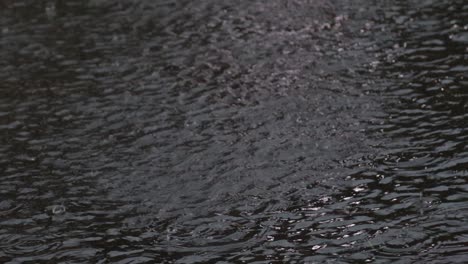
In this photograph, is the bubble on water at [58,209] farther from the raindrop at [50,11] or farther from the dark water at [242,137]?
the raindrop at [50,11]

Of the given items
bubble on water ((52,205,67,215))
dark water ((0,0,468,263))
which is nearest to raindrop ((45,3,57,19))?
dark water ((0,0,468,263))

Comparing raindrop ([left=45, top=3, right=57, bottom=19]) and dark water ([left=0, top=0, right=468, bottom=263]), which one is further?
raindrop ([left=45, top=3, right=57, bottom=19])

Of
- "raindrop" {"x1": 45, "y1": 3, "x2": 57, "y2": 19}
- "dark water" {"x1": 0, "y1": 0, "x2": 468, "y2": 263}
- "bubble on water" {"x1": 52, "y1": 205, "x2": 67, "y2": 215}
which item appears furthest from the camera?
"raindrop" {"x1": 45, "y1": 3, "x2": 57, "y2": 19}

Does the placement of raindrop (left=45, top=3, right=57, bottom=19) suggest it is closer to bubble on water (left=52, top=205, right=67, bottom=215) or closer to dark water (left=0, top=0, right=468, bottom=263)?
dark water (left=0, top=0, right=468, bottom=263)

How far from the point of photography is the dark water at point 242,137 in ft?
53.9

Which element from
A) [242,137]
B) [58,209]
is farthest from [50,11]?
[58,209]

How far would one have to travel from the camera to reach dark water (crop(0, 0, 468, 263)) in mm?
16438

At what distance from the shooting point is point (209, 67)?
1070 inches

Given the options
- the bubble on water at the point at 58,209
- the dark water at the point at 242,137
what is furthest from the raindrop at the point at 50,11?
the bubble on water at the point at 58,209

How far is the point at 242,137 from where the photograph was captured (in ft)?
70.3

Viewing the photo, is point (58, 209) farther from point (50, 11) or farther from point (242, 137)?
point (50, 11)

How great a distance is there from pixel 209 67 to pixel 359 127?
802cm

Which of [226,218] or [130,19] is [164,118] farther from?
[130,19]

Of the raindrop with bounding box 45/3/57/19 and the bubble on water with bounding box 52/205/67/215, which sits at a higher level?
the raindrop with bounding box 45/3/57/19
